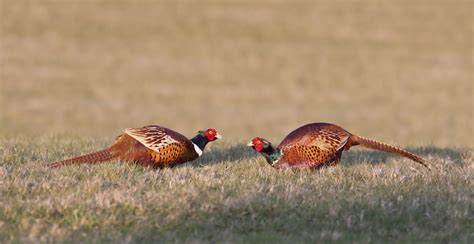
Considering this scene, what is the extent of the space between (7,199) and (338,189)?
3171mm

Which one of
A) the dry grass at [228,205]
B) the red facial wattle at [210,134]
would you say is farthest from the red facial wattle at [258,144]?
the red facial wattle at [210,134]

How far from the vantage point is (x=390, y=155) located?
11.9 m

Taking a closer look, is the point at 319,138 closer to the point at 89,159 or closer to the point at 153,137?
the point at 153,137

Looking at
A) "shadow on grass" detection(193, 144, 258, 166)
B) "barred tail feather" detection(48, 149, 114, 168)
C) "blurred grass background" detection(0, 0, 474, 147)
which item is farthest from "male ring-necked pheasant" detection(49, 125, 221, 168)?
"blurred grass background" detection(0, 0, 474, 147)

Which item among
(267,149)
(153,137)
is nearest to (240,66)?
(267,149)

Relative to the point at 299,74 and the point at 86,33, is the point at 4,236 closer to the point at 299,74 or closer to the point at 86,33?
the point at 299,74

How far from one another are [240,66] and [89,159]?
23671 millimetres

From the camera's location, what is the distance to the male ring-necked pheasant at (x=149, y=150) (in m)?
9.27

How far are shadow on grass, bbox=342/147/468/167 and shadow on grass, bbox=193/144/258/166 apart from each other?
1.33m

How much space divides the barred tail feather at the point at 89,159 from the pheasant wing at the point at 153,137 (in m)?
0.36

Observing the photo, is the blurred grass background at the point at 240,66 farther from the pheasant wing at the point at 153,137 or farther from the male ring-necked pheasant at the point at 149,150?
the pheasant wing at the point at 153,137

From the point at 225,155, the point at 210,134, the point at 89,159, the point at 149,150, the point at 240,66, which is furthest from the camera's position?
the point at 240,66

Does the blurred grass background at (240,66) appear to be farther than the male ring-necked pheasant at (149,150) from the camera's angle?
Yes

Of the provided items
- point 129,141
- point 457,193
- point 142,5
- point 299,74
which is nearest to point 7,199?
point 129,141
